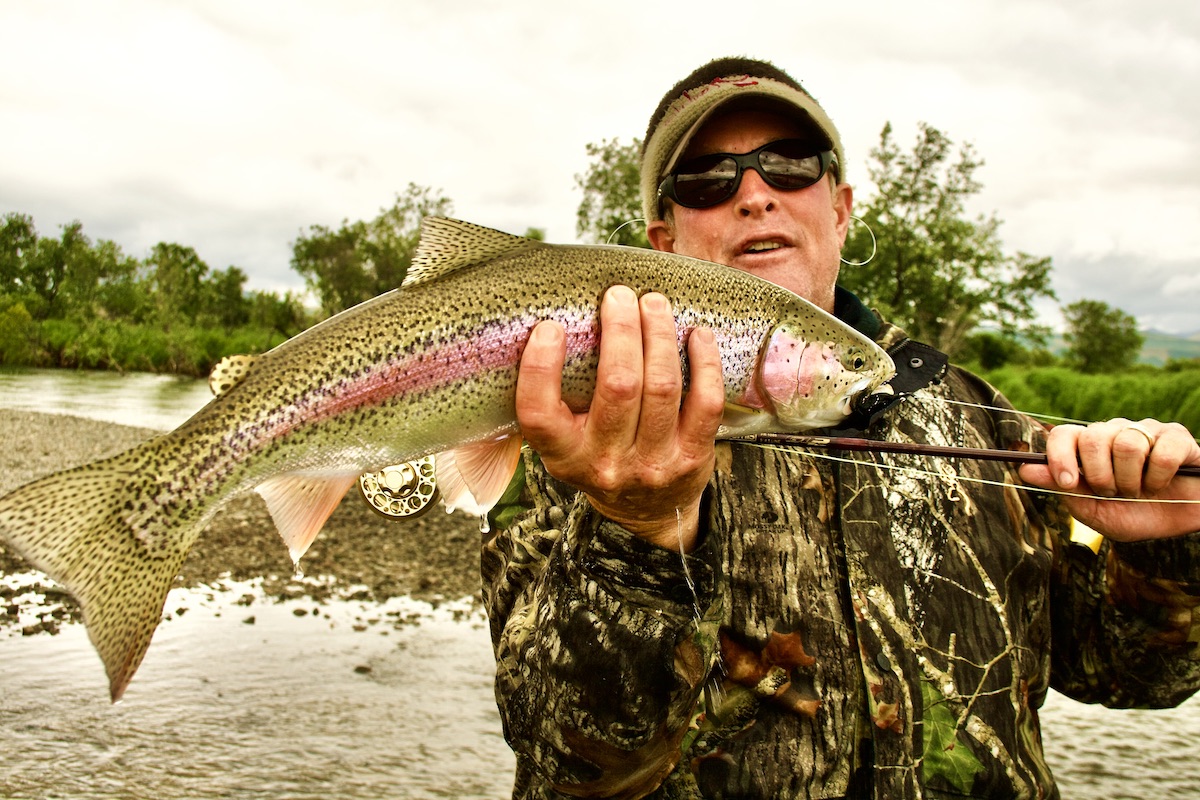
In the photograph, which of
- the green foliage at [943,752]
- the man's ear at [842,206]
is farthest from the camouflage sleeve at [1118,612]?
the man's ear at [842,206]

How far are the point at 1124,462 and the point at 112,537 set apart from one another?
2.90m

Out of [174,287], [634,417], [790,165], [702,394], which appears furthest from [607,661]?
[174,287]

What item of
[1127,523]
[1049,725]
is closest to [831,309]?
[1127,523]

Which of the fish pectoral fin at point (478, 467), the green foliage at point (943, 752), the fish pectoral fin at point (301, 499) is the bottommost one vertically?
the green foliage at point (943, 752)

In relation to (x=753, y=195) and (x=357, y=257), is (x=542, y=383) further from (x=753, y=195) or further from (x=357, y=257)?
(x=357, y=257)

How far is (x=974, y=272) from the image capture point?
41594 millimetres

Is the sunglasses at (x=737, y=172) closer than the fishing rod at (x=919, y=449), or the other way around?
the fishing rod at (x=919, y=449)

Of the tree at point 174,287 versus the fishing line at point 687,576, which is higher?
the tree at point 174,287

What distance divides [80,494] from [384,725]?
514 centimetres

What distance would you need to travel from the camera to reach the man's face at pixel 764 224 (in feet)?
11.7

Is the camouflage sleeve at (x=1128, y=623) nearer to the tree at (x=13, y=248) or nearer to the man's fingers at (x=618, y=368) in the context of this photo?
the man's fingers at (x=618, y=368)

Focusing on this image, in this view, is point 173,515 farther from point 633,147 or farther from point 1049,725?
point 633,147

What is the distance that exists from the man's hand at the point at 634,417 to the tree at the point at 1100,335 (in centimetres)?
6681

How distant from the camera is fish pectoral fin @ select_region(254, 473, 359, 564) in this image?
2.20 metres
